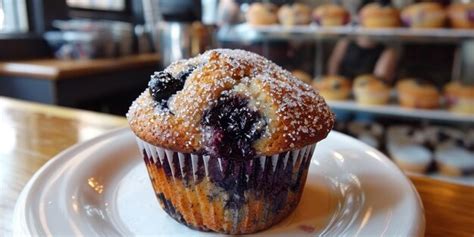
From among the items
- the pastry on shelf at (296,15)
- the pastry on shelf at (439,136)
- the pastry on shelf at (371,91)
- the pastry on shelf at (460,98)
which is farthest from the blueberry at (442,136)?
the pastry on shelf at (296,15)

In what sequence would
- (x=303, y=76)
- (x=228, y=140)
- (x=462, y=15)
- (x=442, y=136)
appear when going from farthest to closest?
(x=303, y=76)
(x=442, y=136)
(x=462, y=15)
(x=228, y=140)

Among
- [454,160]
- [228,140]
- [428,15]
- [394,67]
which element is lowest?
[454,160]

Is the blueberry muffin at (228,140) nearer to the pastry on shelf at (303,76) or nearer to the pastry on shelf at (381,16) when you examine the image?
the pastry on shelf at (381,16)

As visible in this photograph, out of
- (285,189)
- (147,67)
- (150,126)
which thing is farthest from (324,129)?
(147,67)

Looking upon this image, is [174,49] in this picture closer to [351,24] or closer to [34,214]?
[351,24]

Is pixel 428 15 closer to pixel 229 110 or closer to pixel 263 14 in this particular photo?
pixel 263 14

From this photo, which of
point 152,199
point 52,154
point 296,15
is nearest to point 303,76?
point 296,15
